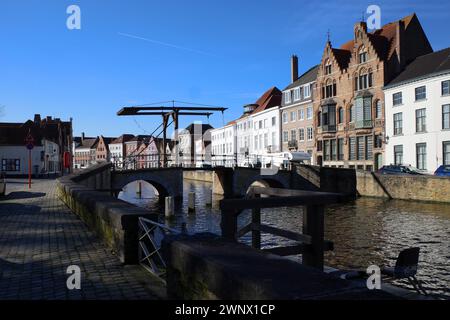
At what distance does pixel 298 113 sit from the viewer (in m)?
57.1

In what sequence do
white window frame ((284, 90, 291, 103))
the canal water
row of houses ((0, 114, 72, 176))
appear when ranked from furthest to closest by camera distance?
1. white window frame ((284, 90, 291, 103))
2. row of houses ((0, 114, 72, 176))
3. the canal water

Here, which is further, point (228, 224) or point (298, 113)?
point (298, 113)

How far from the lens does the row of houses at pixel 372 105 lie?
125 feet

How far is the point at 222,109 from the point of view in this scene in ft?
111

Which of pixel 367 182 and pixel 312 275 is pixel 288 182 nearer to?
pixel 367 182

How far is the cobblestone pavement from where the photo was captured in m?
5.28

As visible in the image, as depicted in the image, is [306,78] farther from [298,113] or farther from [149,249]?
[149,249]

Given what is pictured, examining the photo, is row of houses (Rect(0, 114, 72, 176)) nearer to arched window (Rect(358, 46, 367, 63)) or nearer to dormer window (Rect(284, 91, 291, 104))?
dormer window (Rect(284, 91, 291, 104))

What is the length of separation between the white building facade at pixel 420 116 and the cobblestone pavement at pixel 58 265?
34.5m

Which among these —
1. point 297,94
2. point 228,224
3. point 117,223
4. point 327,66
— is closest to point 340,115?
point 327,66

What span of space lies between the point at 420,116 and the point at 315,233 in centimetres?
3633

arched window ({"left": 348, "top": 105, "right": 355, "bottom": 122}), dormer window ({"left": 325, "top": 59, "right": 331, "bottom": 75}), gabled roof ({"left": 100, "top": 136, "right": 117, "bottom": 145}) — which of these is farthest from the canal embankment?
gabled roof ({"left": 100, "top": 136, "right": 117, "bottom": 145})

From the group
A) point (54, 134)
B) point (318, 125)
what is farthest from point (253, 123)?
point (54, 134)

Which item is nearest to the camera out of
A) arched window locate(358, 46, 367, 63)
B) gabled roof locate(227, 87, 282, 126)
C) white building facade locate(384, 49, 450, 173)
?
white building facade locate(384, 49, 450, 173)
